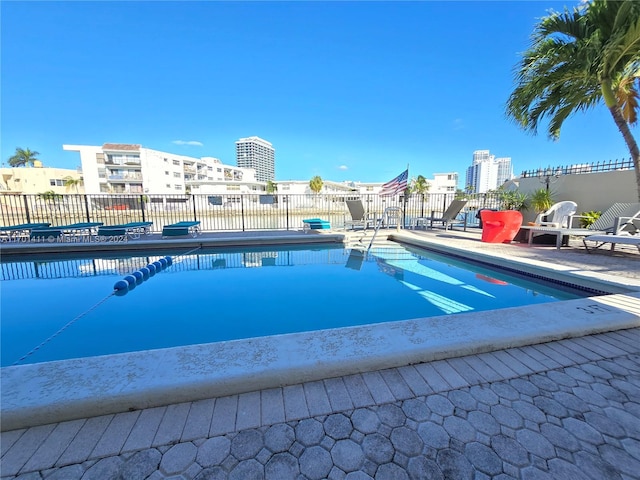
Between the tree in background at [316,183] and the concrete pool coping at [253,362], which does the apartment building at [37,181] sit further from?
the concrete pool coping at [253,362]

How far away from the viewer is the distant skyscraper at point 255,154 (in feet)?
420

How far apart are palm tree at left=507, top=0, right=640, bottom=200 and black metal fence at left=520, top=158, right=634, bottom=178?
132cm

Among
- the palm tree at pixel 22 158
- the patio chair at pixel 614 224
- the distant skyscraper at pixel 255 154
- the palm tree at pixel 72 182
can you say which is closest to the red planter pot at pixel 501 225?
the patio chair at pixel 614 224

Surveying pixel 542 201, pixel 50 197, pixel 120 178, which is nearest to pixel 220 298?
pixel 542 201

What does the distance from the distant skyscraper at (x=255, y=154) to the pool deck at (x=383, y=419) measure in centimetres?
13227

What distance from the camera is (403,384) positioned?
1.58 metres

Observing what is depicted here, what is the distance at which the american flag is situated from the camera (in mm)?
8711

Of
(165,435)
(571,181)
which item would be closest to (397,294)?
(165,435)

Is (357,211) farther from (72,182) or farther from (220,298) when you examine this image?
(72,182)

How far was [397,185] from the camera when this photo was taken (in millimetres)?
8852

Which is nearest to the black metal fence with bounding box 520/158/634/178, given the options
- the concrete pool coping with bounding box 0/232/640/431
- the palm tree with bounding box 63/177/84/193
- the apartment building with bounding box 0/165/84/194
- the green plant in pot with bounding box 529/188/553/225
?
the green plant in pot with bounding box 529/188/553/225

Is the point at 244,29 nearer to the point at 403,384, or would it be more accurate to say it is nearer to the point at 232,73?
the point at 232,73

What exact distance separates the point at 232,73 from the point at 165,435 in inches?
765

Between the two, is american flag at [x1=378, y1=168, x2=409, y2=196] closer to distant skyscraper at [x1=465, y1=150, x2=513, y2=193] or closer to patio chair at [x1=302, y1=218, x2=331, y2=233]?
patio chair at [x1=302, y1=218, x2=331, y2=233]
